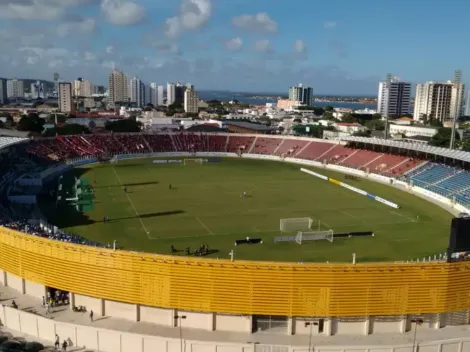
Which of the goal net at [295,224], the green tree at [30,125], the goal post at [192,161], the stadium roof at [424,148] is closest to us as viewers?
the goal net at [295,224]

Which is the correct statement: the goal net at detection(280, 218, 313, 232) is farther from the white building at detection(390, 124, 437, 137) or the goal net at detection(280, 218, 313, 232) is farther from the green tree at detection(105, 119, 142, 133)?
the white building at detection(390, 124, 437, 137)

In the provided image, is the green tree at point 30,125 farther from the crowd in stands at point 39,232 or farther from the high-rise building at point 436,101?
the high-rise building at point 436,101

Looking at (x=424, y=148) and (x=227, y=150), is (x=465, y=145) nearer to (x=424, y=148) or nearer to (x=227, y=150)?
(x=424, y=148)

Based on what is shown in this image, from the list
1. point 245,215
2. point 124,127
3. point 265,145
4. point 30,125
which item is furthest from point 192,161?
point 30,125

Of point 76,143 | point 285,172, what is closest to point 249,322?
point 285,172

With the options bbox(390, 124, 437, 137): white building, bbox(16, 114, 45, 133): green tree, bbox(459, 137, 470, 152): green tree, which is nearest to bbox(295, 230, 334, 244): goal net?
bbox(459, 137, 470, 152): green tree

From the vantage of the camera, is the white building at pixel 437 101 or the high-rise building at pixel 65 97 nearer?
the white building at pixel 437 101

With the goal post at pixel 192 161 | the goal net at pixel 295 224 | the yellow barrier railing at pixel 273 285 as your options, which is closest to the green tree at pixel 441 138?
the goal post at pixel 192 161
